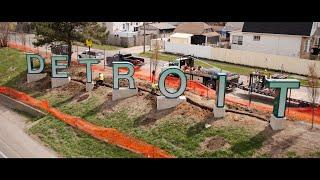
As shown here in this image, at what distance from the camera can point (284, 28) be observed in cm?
4156

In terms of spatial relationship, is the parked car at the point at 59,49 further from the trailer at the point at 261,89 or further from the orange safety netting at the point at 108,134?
the trailer at the point at 261,89

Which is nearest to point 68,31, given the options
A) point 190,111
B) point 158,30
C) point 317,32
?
point 190,111

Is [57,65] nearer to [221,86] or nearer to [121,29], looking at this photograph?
[221,86]

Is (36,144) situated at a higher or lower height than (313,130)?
lower

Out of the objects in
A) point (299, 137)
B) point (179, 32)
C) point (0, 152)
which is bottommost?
point (0, 152)

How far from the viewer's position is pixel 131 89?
25.6 metres

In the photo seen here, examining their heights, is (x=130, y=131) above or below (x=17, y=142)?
above

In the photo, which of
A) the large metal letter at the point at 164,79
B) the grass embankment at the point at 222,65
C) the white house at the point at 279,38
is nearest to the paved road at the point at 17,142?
the large metal letter at the point at 164,79

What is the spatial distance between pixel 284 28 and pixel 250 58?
17.7 feet

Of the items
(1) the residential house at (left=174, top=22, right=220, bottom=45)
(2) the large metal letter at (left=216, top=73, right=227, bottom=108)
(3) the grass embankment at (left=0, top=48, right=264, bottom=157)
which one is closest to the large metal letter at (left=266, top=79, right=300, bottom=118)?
(3) the grass embankment at (left=0, top=48, right=264, bottom=157)

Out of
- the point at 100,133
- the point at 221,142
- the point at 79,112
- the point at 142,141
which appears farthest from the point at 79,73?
the point at 221,142

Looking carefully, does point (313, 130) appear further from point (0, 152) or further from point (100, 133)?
point (0, 152)

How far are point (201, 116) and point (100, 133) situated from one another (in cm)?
565

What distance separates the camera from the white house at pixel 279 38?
133 ft
